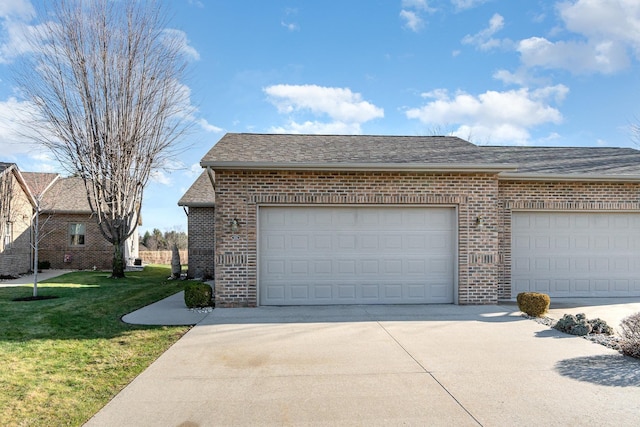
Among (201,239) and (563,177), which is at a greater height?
(563,177)

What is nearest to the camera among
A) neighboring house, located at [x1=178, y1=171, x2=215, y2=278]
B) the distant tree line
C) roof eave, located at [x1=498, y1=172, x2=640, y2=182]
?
roof eave, located at [x1=498, y1=172, x2=640, y2=182]

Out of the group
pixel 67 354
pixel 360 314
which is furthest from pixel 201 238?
pixel 67 354

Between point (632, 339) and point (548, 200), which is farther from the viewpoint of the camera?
point (548, 200)

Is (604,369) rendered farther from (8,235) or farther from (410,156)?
(8,235)

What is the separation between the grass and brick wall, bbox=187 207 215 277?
6.49 m

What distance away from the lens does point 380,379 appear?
466cm

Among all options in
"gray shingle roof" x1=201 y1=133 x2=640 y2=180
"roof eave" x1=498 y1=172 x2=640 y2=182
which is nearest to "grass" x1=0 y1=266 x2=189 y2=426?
"gray shingle roof" x1=201 y1=133 x2=640 y2=180

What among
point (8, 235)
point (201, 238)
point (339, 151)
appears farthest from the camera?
point (8, 235)

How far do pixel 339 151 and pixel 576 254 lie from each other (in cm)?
700

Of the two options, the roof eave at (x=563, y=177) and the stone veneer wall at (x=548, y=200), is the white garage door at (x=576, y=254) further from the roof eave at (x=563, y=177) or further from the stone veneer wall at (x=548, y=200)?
the roof eave at (x=563, y=177)

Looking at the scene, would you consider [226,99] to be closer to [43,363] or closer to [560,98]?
[43,363]

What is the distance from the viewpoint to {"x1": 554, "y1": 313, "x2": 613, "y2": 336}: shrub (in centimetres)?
670

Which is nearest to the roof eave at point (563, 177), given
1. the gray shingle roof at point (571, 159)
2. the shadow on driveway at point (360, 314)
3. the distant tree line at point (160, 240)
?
the gray shingle roof at point (571, 159)

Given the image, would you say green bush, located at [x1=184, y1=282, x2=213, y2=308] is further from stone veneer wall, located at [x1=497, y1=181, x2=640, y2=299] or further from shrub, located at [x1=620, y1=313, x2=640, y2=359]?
shrub, located at [x1=620, y1=313, x2=640, y2=359]
